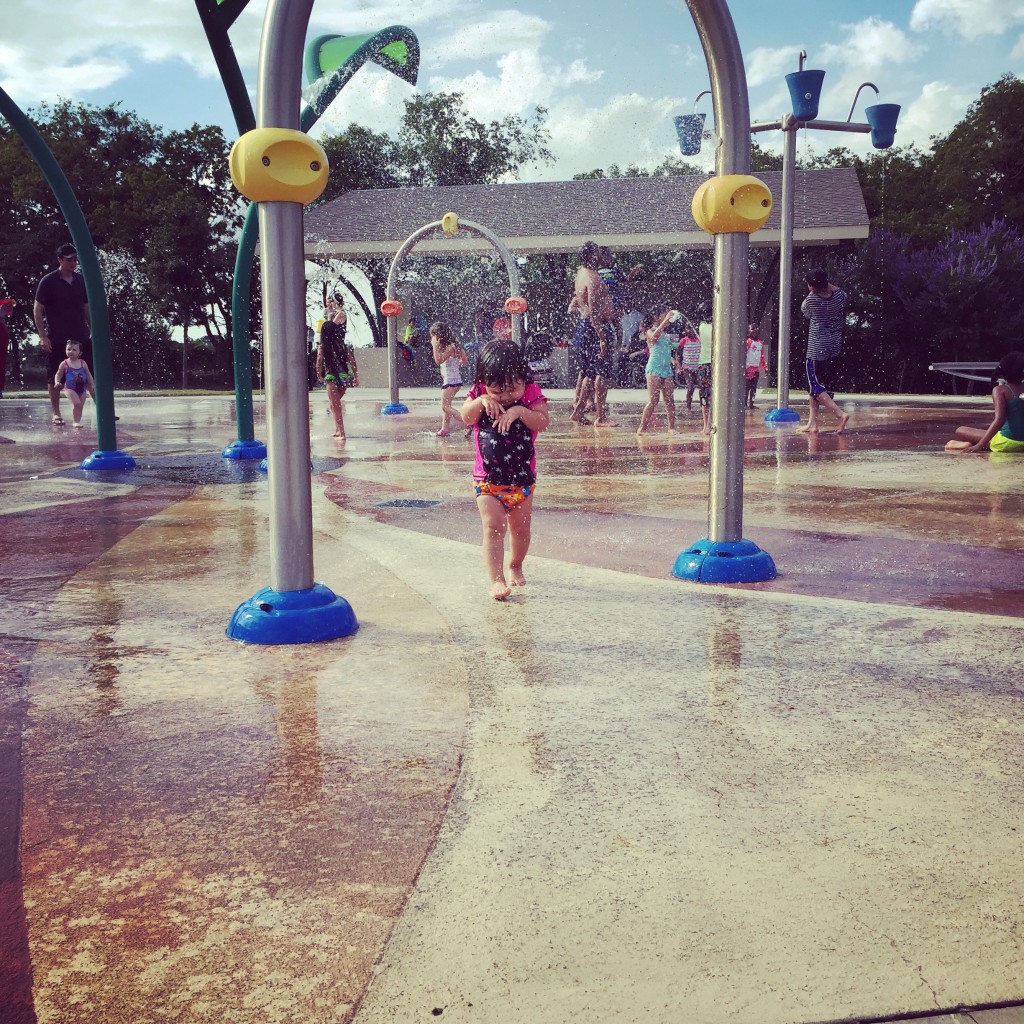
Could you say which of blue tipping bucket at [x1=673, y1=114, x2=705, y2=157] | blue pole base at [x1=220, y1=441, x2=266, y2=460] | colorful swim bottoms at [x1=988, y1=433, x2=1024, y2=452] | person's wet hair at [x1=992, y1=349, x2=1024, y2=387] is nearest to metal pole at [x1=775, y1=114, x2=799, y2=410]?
blue tipping bucket at [x1=673, y1=114, x2=705, y2=157]

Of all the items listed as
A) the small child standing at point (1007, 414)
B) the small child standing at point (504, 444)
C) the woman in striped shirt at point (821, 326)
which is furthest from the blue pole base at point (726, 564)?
the woman in striped shirt at point (821, 326)

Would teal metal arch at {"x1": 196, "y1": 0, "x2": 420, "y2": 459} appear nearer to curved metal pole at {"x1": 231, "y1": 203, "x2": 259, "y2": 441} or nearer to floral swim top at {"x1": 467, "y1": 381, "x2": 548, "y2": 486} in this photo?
curved metal pole at {"x1": 231, "y1": 203, "x2": 259, "y2": 441}

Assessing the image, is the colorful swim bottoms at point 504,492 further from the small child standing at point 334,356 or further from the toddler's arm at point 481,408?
the small child standing at point 334,356

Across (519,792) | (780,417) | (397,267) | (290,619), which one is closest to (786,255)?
(780,417)

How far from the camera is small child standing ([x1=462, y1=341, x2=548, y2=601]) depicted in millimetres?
4402

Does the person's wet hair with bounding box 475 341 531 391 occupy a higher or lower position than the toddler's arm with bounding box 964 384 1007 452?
higher

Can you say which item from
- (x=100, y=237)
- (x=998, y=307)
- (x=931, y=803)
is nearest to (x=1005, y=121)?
(x=998, y=307)

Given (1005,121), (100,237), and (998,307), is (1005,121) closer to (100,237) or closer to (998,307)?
(998,307)

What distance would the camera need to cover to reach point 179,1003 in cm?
169

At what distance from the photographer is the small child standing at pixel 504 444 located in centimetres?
440

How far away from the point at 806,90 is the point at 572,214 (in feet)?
46.0

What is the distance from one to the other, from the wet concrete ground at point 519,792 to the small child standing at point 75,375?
7.40 metres

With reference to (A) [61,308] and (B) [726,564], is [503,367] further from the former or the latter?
(A) [61,308]

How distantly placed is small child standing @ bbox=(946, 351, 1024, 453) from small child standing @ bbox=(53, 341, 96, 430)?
9081mm
